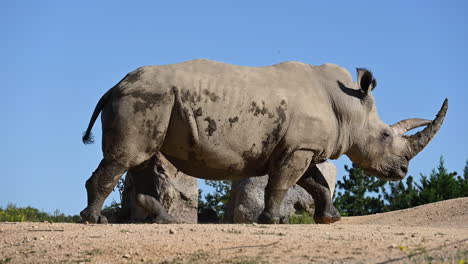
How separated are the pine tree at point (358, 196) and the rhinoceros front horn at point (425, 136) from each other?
10449 millimetres

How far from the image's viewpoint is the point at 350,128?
39.7ft

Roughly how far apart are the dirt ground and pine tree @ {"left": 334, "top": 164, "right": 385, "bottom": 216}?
13418 millimetres

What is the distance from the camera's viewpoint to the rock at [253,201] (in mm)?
16172

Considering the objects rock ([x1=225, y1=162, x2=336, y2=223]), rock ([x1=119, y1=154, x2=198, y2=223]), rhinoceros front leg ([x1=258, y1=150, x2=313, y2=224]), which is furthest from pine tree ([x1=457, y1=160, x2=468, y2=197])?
rhinoceros front leg ([x1=258, y1=150, x2=313, y2=224])

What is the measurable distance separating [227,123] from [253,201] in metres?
5.47

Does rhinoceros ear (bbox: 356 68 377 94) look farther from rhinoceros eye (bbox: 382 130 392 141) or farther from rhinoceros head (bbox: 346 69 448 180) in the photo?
rhinoceros eye (bbox: 382 130 392 141)

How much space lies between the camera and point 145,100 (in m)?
10.7

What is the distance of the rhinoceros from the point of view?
10.7m

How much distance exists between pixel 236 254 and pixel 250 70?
4215 millimetres

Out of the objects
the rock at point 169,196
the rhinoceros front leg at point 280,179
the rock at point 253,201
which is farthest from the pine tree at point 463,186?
the rhinoceros front leg at point 280,179

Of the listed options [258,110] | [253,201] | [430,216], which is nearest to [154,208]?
[258,110]

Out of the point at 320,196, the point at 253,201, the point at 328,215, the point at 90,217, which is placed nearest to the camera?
the point at 90,217

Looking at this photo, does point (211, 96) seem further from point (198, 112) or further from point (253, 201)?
point (253, 201)

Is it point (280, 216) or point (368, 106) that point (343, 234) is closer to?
point (280, 216)
